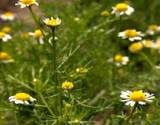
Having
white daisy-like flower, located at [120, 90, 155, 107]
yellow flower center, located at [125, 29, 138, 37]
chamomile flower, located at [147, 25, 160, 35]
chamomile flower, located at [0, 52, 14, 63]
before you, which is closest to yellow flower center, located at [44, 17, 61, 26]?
white daisy-like flower, located at [120, 90, 155, 107]

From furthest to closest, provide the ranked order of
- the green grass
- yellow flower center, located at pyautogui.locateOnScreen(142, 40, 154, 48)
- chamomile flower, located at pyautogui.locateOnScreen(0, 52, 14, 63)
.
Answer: yellow flower center, located at pyautogui.locateOnScreen(142, 40, 154, 48)
chamomile flower, located at pyautogui.locateOnScreen(0, 52, 14, 63)
the green grass

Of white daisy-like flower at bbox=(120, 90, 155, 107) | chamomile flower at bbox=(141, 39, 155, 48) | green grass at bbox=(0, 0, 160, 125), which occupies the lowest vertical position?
white daisy-like flower at bbox=(120, 90, 155, 107)

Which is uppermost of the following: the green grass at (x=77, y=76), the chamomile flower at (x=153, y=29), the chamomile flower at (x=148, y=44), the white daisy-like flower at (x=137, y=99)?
the chamomile flower at (x=153, y=29)

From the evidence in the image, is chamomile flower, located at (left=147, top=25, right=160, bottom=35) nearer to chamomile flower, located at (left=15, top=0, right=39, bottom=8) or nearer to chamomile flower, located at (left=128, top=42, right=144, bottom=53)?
chamomile flower, located at (left=128, top=42, right=144, bottom=53)

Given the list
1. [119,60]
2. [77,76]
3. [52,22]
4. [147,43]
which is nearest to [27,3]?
[52,22]

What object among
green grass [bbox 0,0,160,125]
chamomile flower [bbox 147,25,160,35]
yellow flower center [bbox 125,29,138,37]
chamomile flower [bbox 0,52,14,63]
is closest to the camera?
green grass [bbox 0,0,160,125]

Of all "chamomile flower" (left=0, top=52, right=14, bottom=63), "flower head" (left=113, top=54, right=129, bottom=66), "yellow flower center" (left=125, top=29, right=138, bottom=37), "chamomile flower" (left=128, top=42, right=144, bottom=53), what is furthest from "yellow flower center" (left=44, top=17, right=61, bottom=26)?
"chamomile flower" (left=128, top=42, right=144, bottom=53)

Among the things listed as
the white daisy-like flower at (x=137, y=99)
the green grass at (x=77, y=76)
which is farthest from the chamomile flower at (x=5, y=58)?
the white daisy-like flower at (x=137, y=99)

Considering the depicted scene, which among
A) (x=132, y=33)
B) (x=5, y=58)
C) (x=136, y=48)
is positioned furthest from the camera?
(x=136, y=48)

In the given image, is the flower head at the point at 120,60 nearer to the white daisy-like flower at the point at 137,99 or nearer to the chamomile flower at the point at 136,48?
the chamomile flower at the point at 136,48

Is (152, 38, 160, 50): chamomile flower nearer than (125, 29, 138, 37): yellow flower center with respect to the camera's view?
No

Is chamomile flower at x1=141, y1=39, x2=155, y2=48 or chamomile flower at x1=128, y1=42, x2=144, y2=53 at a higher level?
chamomile flower at x1=141, y1=39, x2=155, y2=48

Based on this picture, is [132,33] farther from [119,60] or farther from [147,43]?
[147,43]
